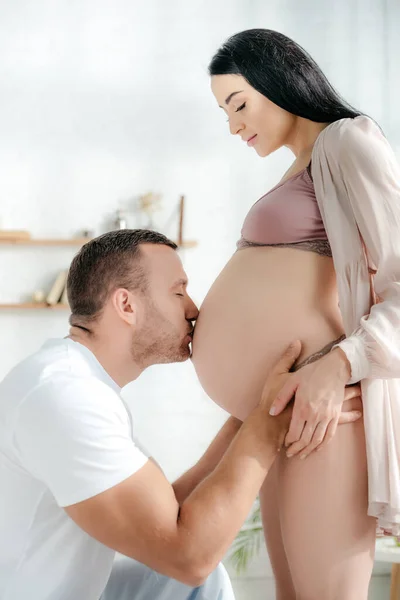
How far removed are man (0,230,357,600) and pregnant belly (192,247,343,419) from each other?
51 millimetres

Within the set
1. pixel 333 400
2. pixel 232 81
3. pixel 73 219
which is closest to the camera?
pixel 333 400

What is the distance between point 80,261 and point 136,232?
13 cm

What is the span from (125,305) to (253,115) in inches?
18.0

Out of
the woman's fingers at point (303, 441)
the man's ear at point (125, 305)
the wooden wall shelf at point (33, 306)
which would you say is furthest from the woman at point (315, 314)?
the wooden wall shelf at point (33, 306)

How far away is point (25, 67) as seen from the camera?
327cm

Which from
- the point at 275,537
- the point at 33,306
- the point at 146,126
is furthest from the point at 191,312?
the point at 146,126

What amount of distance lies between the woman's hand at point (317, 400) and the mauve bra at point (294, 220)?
240 mm

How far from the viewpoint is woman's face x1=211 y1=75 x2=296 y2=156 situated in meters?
1.33

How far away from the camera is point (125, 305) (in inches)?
53.9

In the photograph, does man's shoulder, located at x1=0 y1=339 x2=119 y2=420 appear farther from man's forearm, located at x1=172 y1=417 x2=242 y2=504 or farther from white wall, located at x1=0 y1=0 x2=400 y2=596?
white wall, located at x1=0 y1=0 x2=400 y2=596

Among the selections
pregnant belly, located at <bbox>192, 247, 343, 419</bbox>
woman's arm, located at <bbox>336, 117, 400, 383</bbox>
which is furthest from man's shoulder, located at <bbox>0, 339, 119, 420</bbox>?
woman's arm, located at <bbox>336, 117, 400, 383</bbox>

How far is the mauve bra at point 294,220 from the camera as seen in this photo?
1.22 meters

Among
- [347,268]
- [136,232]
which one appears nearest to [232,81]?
[136,232]

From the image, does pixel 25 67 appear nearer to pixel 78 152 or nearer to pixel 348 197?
pixel 78 152
